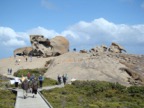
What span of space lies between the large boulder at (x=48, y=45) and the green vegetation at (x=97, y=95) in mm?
33063

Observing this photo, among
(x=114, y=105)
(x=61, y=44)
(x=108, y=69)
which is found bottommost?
(x=114, y=105)

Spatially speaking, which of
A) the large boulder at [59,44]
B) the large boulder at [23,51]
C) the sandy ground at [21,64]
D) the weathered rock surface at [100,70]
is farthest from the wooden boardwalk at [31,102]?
the large boulder at [23,51]

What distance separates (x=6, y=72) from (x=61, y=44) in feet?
51.8

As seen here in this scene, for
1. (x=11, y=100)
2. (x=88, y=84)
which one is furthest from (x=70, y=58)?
(x=11, y=100)

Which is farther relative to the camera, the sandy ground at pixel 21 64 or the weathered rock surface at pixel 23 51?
the weathered rock surface at pixel 23 51

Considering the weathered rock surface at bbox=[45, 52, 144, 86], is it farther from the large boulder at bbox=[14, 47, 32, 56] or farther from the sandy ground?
the large boulder at bbox=[14, 47, 32, 56]

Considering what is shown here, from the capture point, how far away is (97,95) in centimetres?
3303

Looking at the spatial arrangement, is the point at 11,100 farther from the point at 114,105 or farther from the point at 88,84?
the point at 88,84

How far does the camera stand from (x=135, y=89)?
34062 mm

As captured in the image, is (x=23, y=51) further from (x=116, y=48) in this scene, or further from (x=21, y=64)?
(x=116, y=48)

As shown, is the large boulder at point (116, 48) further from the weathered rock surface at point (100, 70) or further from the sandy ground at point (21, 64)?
the sandy ground at point (21, 64)

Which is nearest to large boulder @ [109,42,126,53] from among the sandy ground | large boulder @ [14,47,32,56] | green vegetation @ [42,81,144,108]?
the sandy ground

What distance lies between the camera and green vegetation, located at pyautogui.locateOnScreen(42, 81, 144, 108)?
1063 inches

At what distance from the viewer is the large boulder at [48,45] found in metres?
70.9
